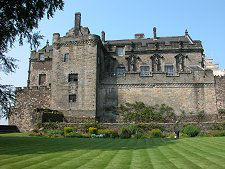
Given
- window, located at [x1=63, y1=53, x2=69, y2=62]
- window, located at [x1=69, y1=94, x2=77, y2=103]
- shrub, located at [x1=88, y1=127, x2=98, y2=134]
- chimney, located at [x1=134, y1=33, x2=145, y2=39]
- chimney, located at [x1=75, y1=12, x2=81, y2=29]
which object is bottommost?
shrub, located at [x1=88, y1=127, x2=98, y2=134]

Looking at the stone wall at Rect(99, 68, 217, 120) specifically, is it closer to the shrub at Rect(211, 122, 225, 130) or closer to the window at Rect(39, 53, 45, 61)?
the shrub at Rect(211, 122, 225, 130)

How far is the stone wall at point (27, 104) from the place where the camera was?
3909cm

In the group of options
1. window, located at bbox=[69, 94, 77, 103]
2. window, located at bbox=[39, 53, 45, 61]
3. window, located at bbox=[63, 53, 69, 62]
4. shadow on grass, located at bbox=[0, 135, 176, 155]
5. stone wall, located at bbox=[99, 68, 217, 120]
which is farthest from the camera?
window, located at bbox=[39, 53, 45, 61]

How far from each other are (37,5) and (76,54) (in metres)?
22.0

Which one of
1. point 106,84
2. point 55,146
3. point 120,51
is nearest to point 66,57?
point 106,84

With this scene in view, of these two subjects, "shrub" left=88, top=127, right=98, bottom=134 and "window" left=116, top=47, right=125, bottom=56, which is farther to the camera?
"window" left=116, top=47, right=125, bottom=56

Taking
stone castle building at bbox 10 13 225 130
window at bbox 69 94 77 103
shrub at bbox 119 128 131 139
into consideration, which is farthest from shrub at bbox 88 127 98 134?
window at bbox 69 94 77 103

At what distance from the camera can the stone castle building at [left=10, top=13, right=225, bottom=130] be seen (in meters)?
36.4

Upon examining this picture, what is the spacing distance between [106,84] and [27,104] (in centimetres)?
1275

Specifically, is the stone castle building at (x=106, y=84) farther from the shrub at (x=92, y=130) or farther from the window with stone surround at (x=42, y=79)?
the window with stone surround at (x=42, y=79)

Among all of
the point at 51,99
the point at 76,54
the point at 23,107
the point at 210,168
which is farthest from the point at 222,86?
the point at 210,168

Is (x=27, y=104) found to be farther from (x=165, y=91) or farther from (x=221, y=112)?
(x=221, y=112)

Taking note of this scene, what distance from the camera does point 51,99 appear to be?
39031mm

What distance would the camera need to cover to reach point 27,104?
4038 cm
